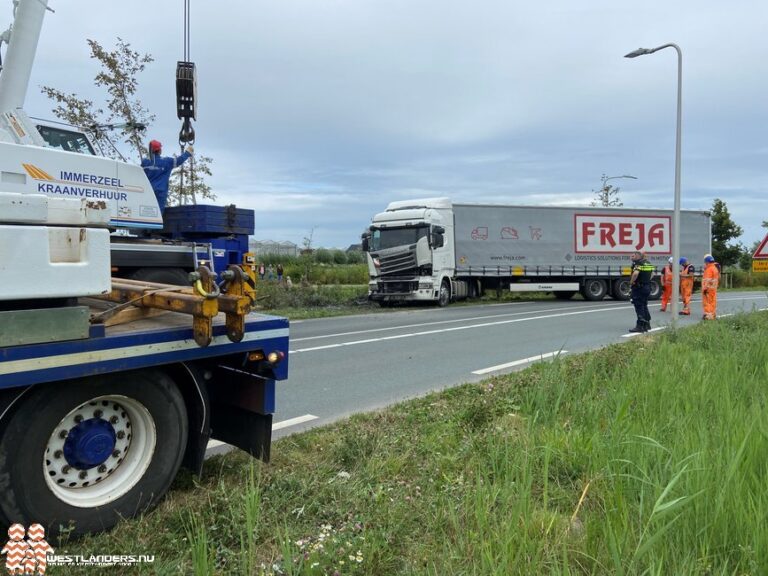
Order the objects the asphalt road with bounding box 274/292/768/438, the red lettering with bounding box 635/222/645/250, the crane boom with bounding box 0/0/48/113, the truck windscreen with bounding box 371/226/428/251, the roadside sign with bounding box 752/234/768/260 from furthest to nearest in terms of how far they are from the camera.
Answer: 1. the red lettering with bounding box 635/222/645/250
2. the truck windscreen with bounding box 371/226/428/251
3. the roadside sign with bounding box 752/234/768/260
4. the crane boom with bounding box 0/0/48/113
5. the asphalt road with bounding box 274/292/768/438

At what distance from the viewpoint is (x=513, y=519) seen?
2.77 m

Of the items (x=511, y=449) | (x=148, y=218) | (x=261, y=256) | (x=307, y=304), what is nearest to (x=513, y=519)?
(x=511, y=449)

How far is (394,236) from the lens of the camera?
2045 centimetres

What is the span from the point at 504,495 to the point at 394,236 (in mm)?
17639

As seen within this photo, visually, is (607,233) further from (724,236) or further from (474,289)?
(724,236)

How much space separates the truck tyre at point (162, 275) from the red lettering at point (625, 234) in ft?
62.8

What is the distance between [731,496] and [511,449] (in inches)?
50.4

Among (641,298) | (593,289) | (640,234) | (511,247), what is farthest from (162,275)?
(640,234)

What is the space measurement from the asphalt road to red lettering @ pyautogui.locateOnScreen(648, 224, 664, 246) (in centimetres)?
745

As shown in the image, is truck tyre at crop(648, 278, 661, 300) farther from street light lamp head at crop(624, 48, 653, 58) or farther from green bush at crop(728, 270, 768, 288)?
green bush at crop(728, 270, 768, 288)

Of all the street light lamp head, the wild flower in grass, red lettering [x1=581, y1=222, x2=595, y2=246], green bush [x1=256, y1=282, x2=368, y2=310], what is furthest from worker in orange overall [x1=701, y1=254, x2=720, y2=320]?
the wild flower in grass

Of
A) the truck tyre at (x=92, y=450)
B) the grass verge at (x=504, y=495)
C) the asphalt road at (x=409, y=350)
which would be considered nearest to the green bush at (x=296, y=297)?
the asphalt road at (x=409, y=350)

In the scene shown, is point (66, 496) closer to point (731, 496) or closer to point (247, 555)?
point (247, 555)

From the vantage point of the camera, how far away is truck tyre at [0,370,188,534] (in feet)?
9.16
